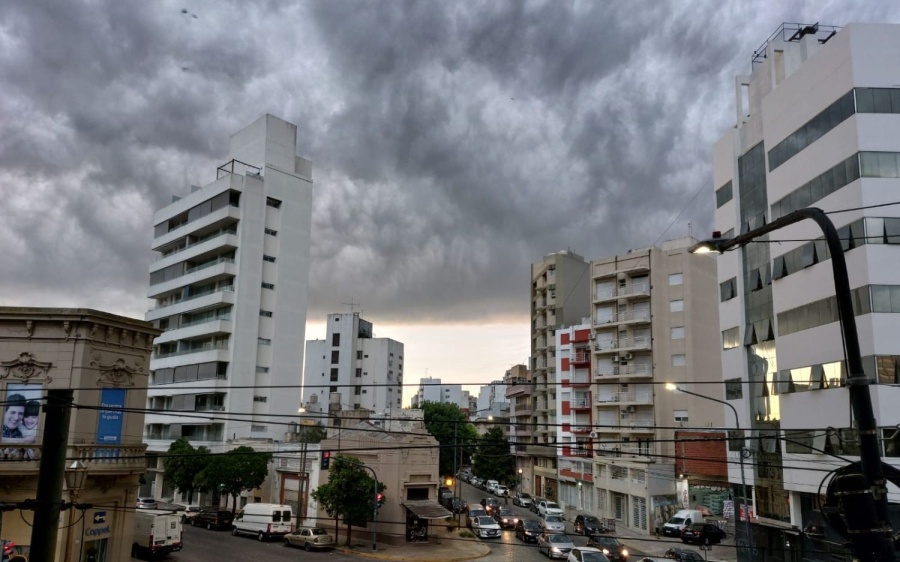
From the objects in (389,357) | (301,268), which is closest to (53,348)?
(301,268)

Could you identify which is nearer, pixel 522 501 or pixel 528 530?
pixel 528 530

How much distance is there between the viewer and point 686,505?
58.3 m

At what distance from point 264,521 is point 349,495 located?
685 centimetres

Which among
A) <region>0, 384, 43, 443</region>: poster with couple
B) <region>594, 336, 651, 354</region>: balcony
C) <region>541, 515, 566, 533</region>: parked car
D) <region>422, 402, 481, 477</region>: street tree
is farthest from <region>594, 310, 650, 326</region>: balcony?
<region>0, 384, 43, 443</region>: poster with couple

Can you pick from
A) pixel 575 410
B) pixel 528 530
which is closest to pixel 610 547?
pixel 528 530

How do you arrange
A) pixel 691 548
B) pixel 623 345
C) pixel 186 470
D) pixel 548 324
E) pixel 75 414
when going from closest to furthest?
1. pixel 75 414
2. pixel 691 548
3. pixel 186 470
4. pixel 623 345
5. pixel 548 324

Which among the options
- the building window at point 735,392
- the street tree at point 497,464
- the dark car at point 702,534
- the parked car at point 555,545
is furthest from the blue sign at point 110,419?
the street tree at point 497,464

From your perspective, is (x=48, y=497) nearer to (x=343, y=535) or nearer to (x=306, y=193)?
(x=343, y=535)

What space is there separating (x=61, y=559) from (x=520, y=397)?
269 ft

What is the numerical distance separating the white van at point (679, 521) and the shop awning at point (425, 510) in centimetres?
1705

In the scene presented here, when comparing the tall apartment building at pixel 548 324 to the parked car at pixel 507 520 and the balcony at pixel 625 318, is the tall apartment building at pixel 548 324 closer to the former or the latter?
the balcony at pixel 625 318

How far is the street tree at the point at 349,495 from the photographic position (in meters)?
42.4

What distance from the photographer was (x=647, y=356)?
6725cm

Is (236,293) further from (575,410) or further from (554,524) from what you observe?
(554,524)
